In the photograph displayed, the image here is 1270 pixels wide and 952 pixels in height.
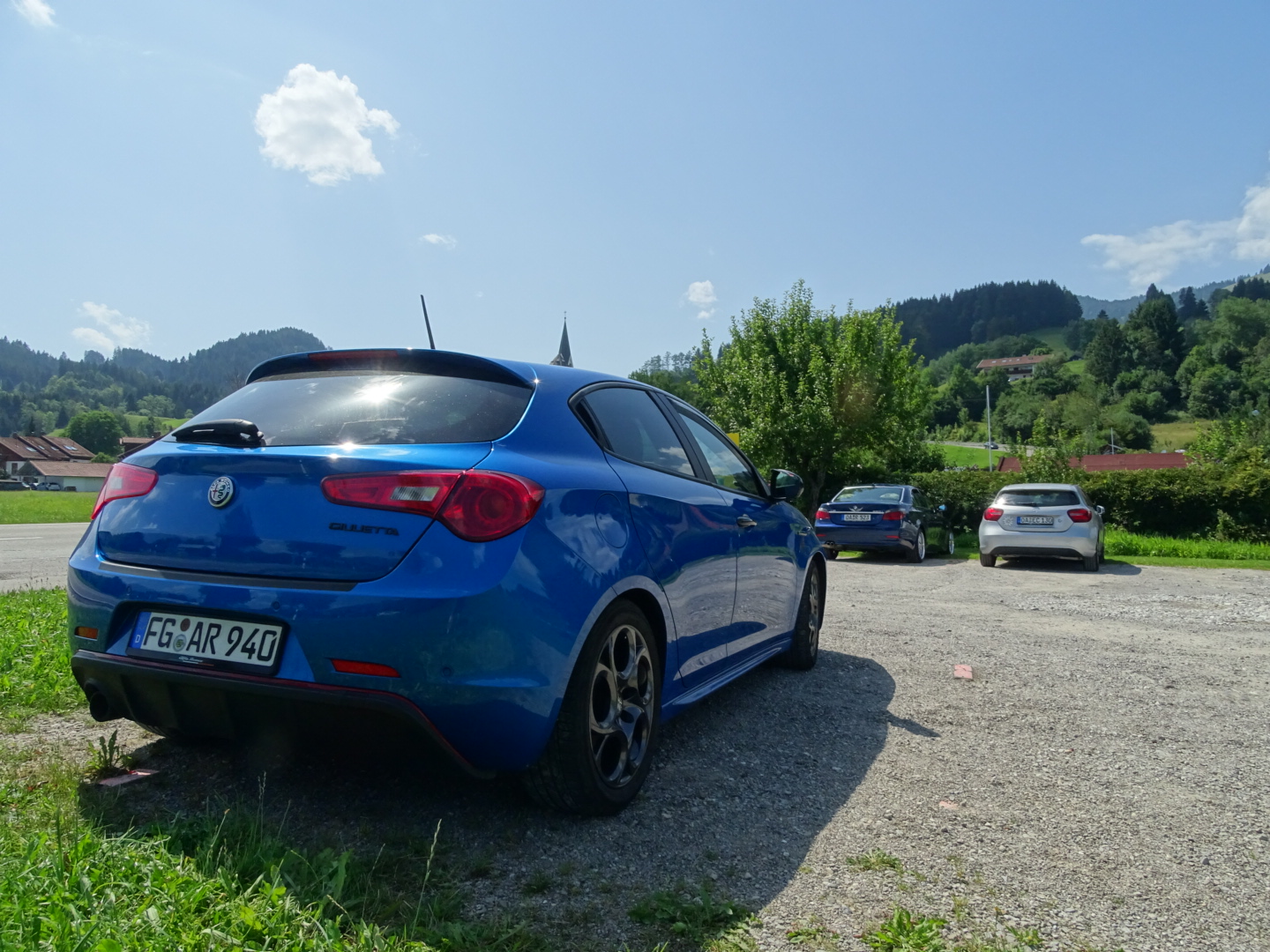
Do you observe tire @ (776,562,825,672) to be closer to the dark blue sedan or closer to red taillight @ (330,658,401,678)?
the dark blue sedan

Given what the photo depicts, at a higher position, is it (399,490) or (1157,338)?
(1157,338)

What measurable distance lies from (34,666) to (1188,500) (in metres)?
21.0

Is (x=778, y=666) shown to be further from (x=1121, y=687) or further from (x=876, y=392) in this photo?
(x=876, y=392)

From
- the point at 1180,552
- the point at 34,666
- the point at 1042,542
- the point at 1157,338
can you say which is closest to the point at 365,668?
the point at 34,666

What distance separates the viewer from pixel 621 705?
309 centimetres

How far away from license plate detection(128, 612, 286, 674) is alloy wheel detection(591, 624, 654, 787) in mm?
989

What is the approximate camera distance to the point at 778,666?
5586 millimetres

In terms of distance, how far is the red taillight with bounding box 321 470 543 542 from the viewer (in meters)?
2.53

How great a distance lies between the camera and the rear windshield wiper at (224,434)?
282cm

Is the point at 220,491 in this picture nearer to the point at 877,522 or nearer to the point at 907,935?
the point at 907,935

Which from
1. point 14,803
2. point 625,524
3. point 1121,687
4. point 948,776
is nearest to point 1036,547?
point 1121,687

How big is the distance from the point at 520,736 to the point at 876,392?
89.0 ft

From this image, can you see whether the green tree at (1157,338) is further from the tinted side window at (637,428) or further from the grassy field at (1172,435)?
the tinted side window at (637,428)

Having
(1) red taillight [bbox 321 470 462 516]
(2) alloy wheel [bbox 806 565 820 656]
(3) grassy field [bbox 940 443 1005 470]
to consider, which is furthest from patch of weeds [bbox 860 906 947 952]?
(3) grassy field [bbox 940 443 1005 470]
